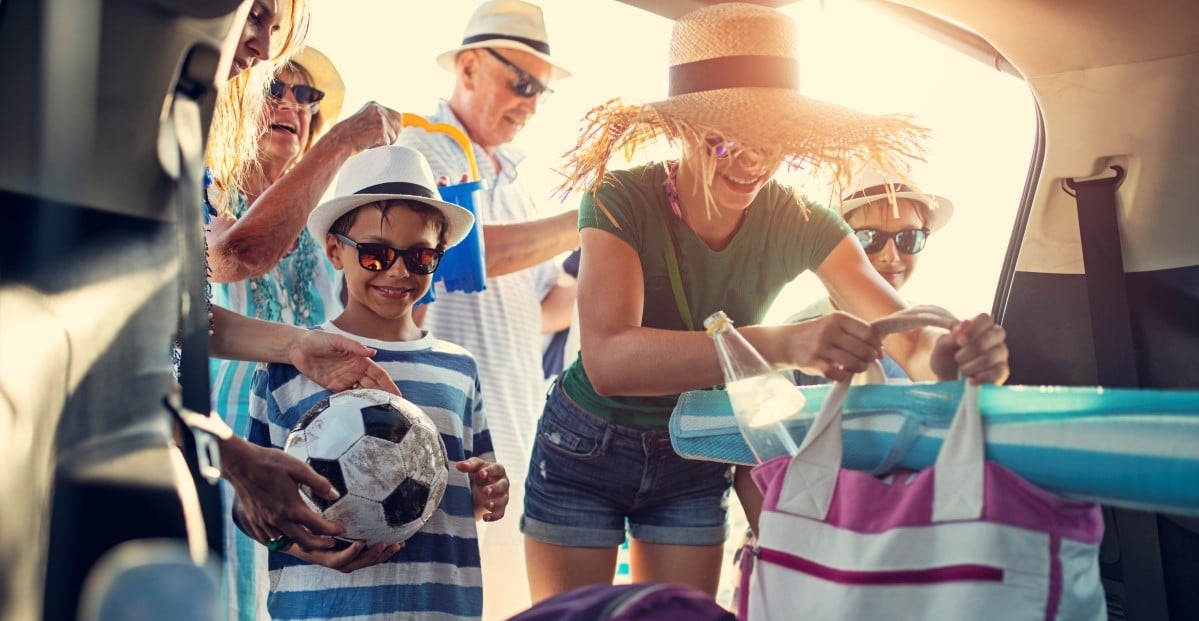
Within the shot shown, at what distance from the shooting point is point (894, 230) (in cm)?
378

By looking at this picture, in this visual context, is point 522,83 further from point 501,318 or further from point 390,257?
point 390,257

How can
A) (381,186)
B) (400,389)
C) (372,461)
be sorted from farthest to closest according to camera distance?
(381,186) → (400,389) → (372,461)

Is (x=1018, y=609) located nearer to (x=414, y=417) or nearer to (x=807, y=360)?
(x=807, y=360)

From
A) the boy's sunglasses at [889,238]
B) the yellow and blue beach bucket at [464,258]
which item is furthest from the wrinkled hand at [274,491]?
the boy's sunglasses at [889,238]

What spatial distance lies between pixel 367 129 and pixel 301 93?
17.0 inches

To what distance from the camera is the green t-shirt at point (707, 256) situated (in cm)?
261

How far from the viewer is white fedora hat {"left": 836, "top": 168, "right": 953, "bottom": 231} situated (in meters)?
3.47

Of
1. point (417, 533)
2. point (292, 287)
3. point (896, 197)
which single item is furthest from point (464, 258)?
point (896, 197)

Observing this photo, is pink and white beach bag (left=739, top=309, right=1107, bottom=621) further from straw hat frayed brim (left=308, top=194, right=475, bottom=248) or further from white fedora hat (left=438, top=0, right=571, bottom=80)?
white fedora hat (left=438, top=0, right=571, bottom=80)

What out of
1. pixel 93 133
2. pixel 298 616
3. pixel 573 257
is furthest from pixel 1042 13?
pixel 573 257

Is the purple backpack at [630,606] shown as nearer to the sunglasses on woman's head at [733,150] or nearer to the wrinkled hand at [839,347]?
the wrinkled hand at [839,347]

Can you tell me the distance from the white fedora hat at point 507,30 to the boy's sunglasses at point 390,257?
1431 millimetres

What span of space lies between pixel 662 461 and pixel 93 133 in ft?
6.18

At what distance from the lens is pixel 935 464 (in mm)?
1372
